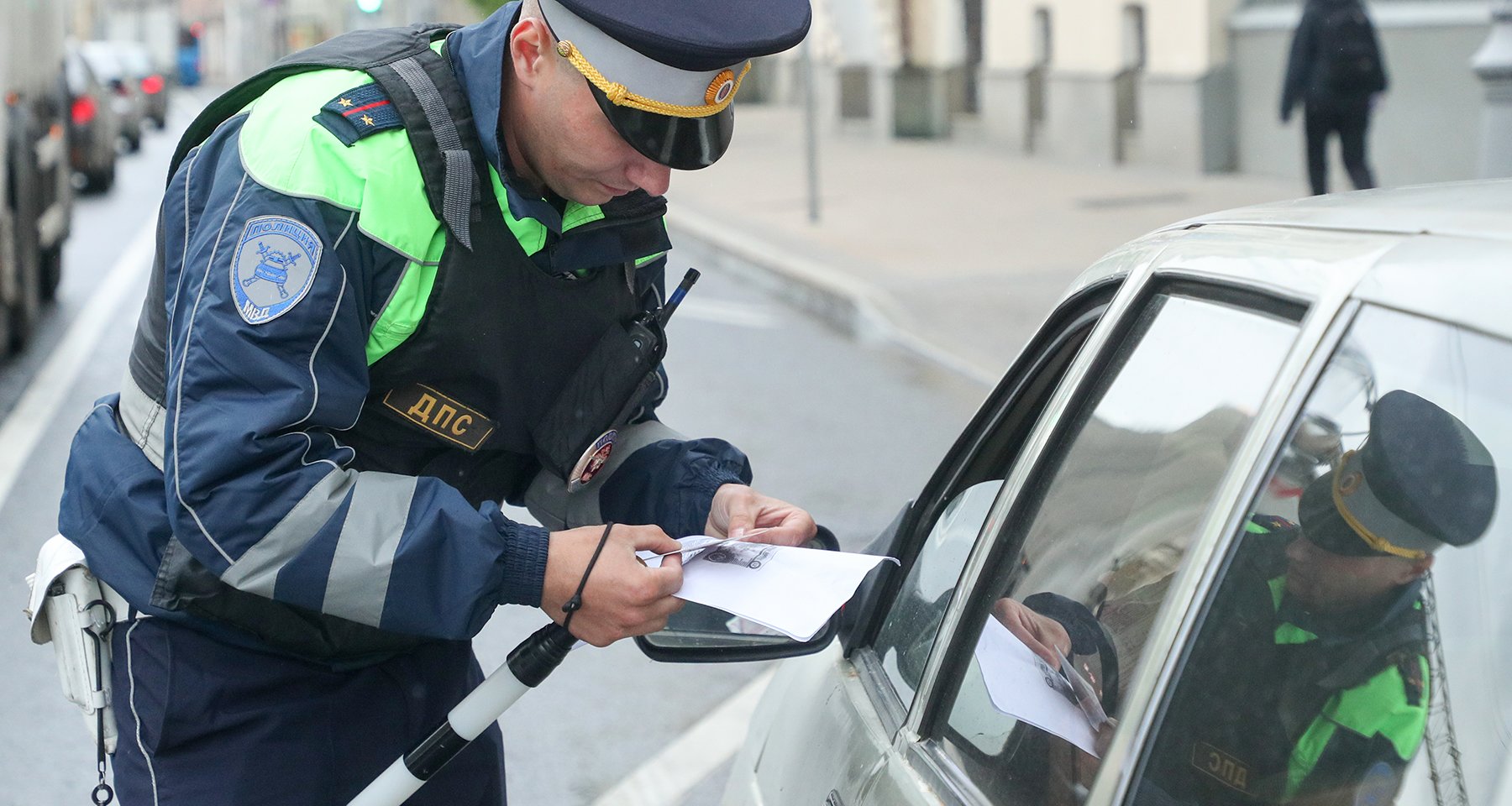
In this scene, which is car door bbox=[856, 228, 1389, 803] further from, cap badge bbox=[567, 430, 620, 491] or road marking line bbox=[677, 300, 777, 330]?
road marking line bbox=[677, 300, 777, 330]

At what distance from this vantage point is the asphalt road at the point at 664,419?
418 cm

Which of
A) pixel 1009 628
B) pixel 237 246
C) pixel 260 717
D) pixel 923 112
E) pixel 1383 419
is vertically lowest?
pixel 923 112

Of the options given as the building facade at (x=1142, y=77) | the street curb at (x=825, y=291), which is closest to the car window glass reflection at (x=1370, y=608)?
the street curb at (x=825, y=291)

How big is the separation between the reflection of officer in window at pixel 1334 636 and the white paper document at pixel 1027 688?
0.18 meters

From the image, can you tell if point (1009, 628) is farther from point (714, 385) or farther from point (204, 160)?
point (714, 385)

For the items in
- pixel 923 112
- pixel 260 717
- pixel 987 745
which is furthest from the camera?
pixel 923 112

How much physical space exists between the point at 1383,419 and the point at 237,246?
1197 mm

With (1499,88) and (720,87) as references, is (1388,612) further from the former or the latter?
(1499,88)

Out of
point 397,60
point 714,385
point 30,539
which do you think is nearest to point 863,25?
point 714,385

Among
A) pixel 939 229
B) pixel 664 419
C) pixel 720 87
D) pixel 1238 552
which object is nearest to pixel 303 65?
pixel 720 87

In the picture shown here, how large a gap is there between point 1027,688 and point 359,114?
101 cm

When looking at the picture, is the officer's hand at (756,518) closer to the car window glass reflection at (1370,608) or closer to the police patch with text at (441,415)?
the police patch with text at (441,415)

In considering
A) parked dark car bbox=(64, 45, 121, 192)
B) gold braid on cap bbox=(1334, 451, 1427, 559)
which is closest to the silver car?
gold braid on cap bbox=(1334, 451, 1427, 559)

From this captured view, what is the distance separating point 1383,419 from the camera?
53.6 inches
